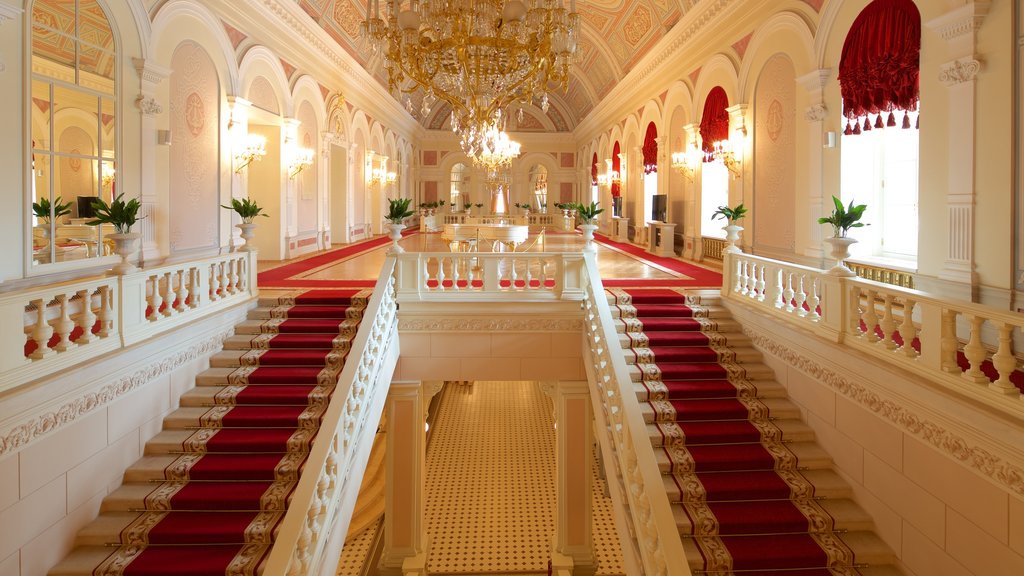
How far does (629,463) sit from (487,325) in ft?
10.8

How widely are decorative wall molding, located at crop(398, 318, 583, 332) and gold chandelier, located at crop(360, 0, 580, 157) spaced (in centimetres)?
222

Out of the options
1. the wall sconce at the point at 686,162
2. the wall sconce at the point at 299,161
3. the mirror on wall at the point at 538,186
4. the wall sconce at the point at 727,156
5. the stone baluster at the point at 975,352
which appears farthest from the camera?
the mirror on wall at the point at 538,186

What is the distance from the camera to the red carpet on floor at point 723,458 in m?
4.72

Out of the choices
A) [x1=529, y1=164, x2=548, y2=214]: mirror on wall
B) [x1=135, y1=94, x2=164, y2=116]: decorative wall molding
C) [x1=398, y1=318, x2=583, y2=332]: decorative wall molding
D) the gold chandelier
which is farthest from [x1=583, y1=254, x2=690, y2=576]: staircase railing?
[x1=529, y1=164, x2=548, y2=214]: mirror on wall

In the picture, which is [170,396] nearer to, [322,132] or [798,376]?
[798,376]

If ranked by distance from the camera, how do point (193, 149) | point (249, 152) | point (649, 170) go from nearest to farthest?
point (193, 149)
point (249, 152)
point (649, 170)

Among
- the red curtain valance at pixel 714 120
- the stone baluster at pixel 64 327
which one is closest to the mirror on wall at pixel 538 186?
the red curtain valance at pixel 714 120

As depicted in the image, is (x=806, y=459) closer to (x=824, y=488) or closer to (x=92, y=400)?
(x=824, y=488)

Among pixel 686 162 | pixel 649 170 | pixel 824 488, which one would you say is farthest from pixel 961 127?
pixel 649 170

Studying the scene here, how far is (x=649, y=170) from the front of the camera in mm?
17016

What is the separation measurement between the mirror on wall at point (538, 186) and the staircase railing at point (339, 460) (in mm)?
24628

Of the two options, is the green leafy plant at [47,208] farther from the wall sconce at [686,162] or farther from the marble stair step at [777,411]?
the wall sconce at [686,162]

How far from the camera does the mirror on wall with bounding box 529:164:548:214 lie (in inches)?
1224

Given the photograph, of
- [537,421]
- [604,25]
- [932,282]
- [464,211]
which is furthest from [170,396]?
[464,211]
